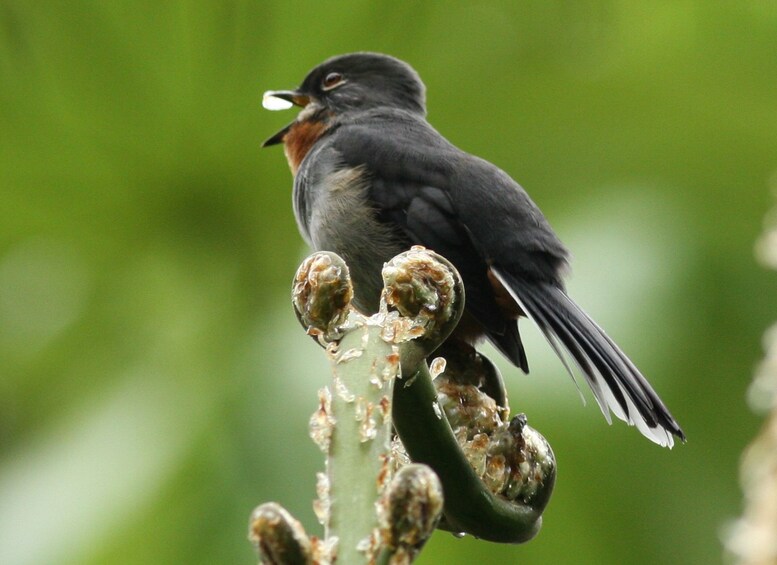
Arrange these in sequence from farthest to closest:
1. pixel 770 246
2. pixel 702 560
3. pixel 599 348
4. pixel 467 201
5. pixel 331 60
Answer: pixel 331 60 → pixel 702 560 → pixel 467 201 → pixel 599 348 → pixel 770 246

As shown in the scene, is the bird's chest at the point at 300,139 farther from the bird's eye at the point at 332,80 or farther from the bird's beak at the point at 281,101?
the bird's eye at the point at 332,80

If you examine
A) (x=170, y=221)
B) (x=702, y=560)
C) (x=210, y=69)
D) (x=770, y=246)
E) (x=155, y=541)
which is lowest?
(x=155, y=541)

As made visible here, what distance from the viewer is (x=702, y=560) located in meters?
3.63

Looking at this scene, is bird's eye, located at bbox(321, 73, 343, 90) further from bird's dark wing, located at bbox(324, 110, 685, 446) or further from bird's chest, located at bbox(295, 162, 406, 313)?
bird's chest, located at bbox(295, 162, 406, 313)

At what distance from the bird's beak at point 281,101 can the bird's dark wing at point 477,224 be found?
0.27 m

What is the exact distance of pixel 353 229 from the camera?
301 centimetres

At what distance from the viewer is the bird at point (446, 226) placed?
2676mm

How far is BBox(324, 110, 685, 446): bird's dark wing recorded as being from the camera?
257cm

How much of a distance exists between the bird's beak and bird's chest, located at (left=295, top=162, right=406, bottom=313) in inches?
16.6

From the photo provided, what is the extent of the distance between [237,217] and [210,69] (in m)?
0.60

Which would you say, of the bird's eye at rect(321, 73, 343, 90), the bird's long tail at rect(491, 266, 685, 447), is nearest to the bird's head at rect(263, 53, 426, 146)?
the bird's eye at rect(321, 73, 343, 90)

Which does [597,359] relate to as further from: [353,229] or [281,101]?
[281,101]

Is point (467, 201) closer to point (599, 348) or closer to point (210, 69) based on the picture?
point (599, 348)

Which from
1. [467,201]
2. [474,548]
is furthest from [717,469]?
[467,201]
